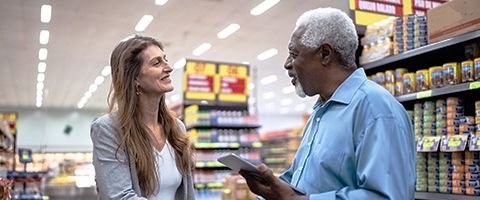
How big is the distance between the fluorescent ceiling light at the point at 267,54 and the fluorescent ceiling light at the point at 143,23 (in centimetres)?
424

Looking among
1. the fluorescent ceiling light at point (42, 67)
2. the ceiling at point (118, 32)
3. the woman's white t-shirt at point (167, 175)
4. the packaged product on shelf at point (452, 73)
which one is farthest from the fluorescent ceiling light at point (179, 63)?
the woman's white t-shirt at point (167, 175)

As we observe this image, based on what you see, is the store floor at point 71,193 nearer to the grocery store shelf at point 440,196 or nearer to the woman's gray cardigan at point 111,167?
the grocery store shelf at point 440,196

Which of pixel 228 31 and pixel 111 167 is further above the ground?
Result: pixel 228 31

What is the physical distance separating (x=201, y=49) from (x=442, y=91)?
1129 centimetres

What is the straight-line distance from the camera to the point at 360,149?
1.41 m

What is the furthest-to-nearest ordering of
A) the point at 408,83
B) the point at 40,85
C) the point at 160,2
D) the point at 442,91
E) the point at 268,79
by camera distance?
the point at 268,79, the point at 40,85, the point at 160,2, the point at 408,83, the point at 442,91

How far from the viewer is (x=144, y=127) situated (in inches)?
82.4

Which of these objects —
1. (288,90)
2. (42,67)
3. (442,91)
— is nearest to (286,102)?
(288,90)

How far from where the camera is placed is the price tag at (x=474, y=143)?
2627mm

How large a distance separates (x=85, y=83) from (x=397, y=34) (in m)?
16.8

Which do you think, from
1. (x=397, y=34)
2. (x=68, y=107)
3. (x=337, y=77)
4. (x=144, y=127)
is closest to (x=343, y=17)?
(x=337, y=77)

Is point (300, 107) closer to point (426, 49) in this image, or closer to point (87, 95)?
point (87, 95)

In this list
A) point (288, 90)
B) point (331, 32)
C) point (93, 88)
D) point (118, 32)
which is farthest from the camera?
point (288, 90)

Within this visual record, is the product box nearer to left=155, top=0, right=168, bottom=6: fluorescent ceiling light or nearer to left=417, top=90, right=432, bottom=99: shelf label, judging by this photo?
left=417, top=90, right=432, bottom=99: shelf label
